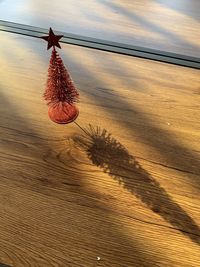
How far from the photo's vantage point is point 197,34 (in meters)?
0.97

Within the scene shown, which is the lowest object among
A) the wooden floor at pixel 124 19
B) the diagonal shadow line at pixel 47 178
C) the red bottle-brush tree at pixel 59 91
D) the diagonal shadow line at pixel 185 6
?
the diagonal shadow line at pixel 47 178

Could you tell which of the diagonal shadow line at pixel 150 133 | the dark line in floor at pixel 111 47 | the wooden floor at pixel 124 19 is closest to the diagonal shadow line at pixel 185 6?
the wooden floor at pixel 124 19

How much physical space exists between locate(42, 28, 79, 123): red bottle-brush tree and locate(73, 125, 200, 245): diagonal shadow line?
59 millimetres

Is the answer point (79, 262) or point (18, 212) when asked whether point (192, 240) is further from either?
point (18, 212)

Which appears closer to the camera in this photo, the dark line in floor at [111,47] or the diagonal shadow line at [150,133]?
the diagonal shadow line at [150,133]

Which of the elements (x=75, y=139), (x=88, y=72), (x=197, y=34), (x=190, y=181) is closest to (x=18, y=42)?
(x=88, y=72)

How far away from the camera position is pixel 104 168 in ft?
2.37

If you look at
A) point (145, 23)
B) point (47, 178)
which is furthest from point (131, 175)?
point (145, 23)

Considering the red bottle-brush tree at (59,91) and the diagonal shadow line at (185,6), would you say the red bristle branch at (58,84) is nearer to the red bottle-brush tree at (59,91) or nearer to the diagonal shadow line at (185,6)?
the red bottle-brush tree at (59,91)

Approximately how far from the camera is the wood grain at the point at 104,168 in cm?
63

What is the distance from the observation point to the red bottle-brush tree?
2.21 ft

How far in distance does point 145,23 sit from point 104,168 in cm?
50

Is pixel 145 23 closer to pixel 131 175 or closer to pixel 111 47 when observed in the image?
pixel 111 47

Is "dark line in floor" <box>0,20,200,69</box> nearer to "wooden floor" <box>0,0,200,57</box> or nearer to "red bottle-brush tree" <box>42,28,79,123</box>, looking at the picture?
"wooden floor" <box>0,0,200,57</box>
